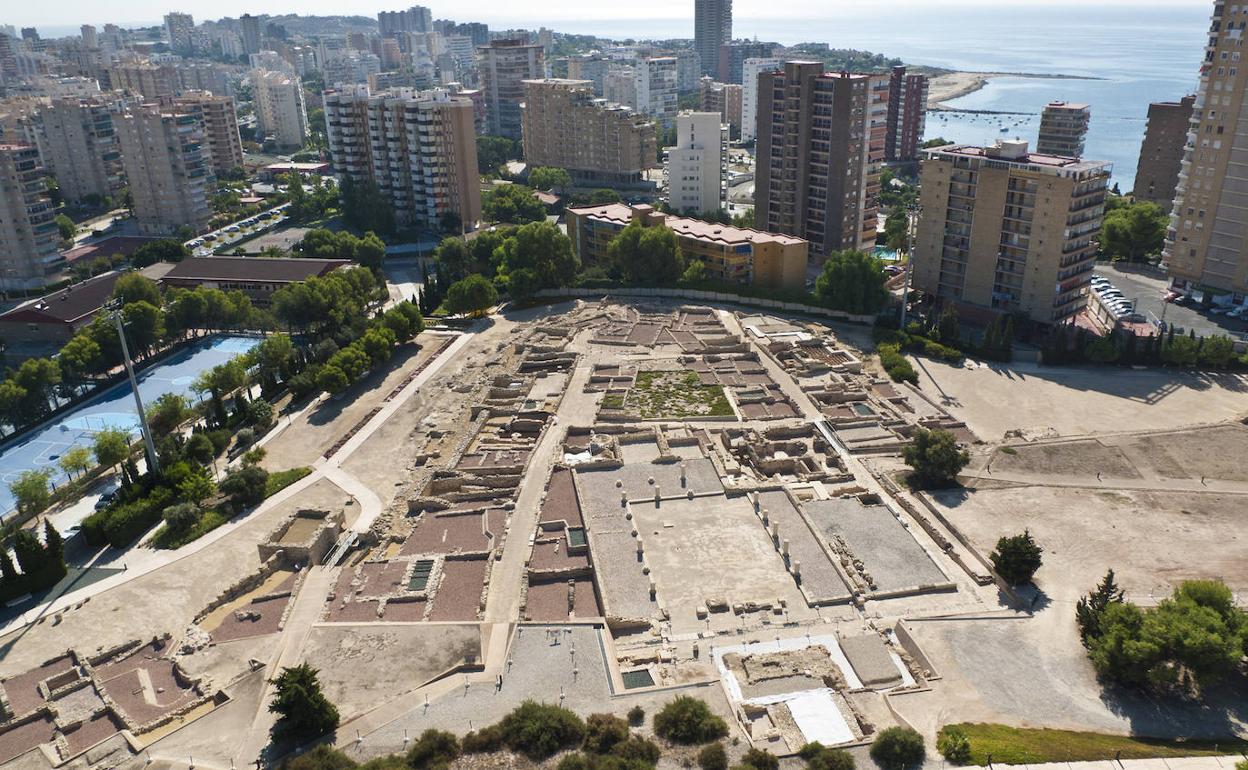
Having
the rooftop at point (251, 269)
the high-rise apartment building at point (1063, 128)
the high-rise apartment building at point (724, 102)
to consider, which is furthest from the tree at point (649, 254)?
the high-rise apartment building at point (724, 102)

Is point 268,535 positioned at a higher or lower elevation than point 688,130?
lower

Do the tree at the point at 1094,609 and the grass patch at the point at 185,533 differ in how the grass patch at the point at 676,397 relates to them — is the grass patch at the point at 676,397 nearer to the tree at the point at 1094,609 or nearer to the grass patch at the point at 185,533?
the tree at the point at 1094,609

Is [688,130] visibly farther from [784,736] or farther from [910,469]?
[784,736]

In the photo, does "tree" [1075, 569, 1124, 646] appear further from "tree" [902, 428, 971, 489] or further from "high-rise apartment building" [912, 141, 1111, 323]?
"high-rise apartment building" [912, 141, 1111, 323]

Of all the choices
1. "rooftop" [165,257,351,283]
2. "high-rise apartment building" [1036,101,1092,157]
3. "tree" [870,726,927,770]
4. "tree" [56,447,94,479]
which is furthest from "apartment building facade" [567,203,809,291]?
"tree" [870,726,927,770]

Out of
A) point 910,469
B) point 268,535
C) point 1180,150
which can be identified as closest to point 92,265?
point 268,535

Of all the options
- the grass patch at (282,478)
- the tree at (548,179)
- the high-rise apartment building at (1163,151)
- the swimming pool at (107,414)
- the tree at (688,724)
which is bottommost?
the swimming pool at (107,414)
